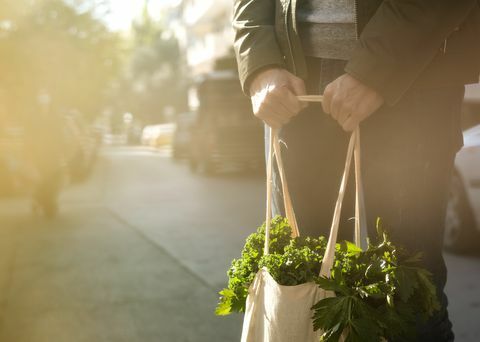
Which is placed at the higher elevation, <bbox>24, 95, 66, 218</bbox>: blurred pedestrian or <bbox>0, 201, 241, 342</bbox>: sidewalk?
<bbox>24, 95, 66, 218</bbox>: blurred pedestrian

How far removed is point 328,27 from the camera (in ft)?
6.64

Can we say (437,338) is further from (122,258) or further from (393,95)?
(122,258)

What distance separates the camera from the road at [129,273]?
4113 millimetres

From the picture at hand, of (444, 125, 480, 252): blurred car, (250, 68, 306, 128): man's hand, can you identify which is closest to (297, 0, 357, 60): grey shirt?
(250, 68, 306, 128): man's hand

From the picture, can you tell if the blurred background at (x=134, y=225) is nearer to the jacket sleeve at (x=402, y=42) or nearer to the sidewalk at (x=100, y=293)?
the sidewalk at (x=100, y=293)

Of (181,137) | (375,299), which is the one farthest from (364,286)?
(181,137)

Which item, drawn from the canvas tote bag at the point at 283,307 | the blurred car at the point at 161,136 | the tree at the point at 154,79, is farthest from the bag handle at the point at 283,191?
the tree at the point at 154,79

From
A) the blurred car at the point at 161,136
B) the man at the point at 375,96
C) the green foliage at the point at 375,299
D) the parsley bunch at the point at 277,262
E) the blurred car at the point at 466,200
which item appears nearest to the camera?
the green foliage at the point at 375,299

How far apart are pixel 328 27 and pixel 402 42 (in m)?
0.24

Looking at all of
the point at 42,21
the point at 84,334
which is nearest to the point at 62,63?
the point at 42,21

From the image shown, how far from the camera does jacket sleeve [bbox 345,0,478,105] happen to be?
6.01ft

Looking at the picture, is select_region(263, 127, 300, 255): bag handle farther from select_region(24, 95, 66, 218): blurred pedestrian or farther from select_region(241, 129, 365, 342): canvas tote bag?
select_region(24, 95, 66, 218): blurred pedestrian

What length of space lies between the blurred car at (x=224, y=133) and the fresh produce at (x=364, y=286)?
1400 centimetres

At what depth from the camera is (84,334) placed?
158 inches
